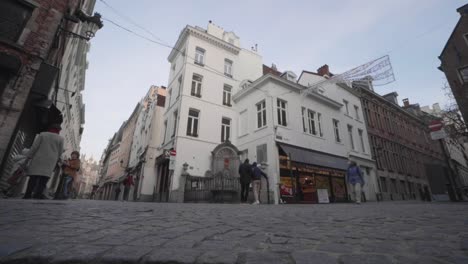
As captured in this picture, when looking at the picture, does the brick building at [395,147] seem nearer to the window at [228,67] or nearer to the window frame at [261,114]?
the window frame at [261,114]

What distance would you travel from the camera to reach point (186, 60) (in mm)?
17438

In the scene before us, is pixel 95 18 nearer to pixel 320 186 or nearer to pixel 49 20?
pixel 49 20

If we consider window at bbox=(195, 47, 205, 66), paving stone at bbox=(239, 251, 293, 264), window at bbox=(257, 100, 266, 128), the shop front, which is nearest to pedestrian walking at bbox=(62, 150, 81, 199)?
paving stone at bbox=(239, 251, 293, 264)

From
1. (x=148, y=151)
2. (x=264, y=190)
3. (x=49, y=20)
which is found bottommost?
(x=264, y=190)

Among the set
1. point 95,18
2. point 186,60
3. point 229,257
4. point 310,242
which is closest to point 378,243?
point 310,242

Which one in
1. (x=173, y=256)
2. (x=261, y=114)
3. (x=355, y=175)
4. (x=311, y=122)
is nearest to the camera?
(x=173, y=256)

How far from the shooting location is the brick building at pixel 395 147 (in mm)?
22953

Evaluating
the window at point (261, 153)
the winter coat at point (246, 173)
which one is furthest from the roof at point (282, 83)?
the winter coat at point (246, 173)

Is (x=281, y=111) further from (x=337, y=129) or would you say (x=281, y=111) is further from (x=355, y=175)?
(x=337, y=129)

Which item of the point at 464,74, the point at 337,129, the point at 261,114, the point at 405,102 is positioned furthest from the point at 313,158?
the point at 405,102

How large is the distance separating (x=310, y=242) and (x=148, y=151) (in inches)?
784

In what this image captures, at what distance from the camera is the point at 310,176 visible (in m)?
15.8

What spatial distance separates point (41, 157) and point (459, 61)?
95.1 feet

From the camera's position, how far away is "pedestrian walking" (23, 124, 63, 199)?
18.7 ft
